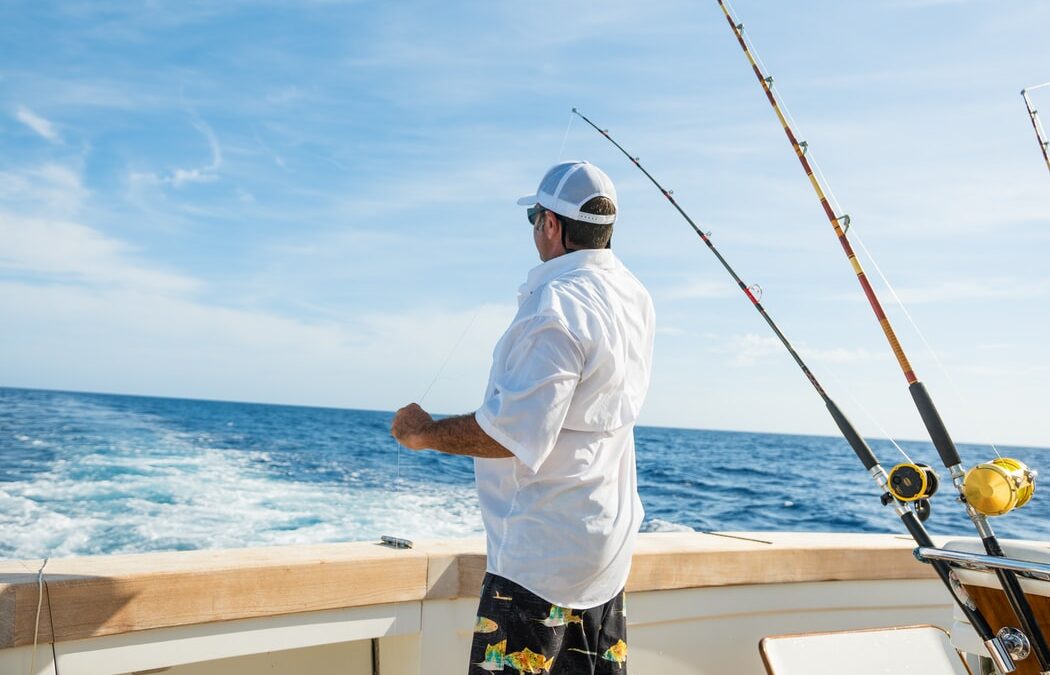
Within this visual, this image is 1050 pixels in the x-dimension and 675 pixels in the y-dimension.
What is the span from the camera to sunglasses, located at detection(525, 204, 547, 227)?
1.53 m

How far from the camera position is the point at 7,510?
25.1ft

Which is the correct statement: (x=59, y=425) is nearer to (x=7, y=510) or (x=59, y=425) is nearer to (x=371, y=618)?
(x=7, y=510)

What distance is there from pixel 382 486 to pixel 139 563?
990 cm

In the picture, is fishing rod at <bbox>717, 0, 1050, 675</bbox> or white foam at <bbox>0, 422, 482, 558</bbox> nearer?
fishing rod at <bbox>717, 0, 1050, 675</bbox>

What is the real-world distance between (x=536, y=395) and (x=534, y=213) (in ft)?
1.24

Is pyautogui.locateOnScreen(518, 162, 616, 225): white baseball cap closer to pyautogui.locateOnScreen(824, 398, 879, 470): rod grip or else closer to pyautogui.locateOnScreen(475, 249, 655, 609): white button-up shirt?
pyautogui.locateOnScreen(475, 249, 655, 609): white button-up shirt

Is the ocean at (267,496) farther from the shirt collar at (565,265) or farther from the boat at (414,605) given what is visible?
the shirt collar at (565,265)

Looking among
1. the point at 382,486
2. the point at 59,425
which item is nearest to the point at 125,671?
the point at 382,486

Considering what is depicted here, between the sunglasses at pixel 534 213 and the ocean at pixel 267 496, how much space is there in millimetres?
1644

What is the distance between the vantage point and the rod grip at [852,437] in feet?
5.91

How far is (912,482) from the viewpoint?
60.1 inches

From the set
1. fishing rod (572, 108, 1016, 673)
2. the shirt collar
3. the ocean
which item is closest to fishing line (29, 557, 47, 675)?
the shirt collar

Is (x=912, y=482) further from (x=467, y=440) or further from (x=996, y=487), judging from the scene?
(x=467, y=440)

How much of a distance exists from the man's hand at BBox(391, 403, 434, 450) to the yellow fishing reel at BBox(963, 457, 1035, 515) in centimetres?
84
